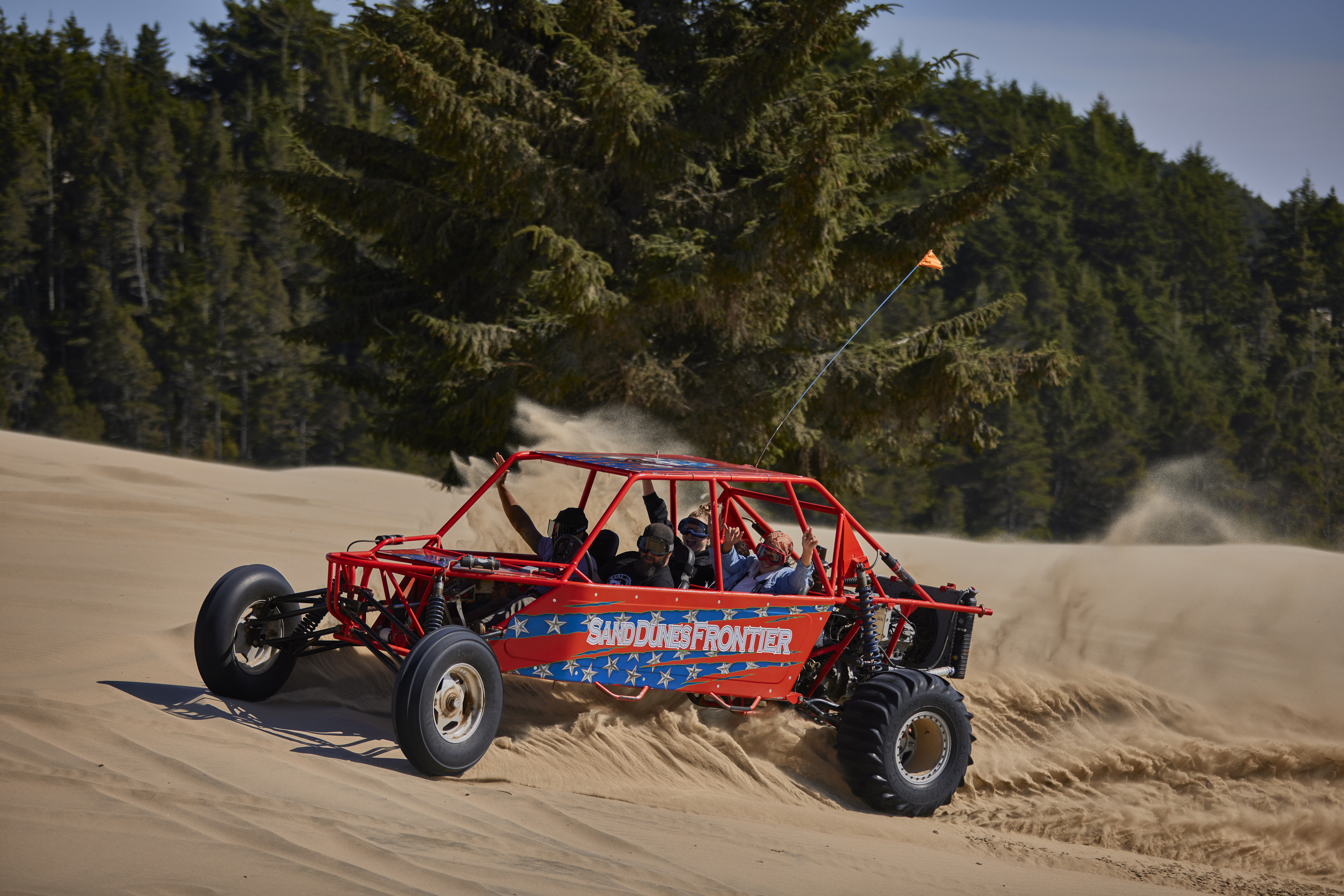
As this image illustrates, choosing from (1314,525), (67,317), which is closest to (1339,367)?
(1314,525)

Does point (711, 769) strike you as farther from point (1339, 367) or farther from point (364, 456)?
point (1339, 367)

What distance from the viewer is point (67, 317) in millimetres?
61781

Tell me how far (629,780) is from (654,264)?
32.6ft

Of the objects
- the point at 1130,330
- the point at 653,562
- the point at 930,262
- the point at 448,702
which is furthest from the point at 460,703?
the point at 1130,330

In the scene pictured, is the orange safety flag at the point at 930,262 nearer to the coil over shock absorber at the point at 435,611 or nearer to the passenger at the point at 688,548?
the passenger at the point at 688,548

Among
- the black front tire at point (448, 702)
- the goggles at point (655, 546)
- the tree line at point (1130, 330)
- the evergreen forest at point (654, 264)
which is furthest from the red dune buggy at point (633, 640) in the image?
the tree line at point (1130, 330)

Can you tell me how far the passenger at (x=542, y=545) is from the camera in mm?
6734

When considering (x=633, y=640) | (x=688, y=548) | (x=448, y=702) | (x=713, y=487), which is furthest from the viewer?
(x=688, y=548)

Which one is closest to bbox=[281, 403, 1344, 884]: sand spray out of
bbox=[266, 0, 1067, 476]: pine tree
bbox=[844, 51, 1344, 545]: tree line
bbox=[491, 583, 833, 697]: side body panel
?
bbox=[491, 583, 833, 697]: side body panel

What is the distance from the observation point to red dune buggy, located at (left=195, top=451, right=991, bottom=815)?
243 inches

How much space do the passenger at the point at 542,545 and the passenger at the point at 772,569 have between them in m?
0.92

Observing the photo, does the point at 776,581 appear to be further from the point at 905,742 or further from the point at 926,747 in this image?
the point at 926,747

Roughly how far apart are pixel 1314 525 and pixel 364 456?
41017 mm

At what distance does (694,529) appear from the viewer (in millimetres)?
7793
